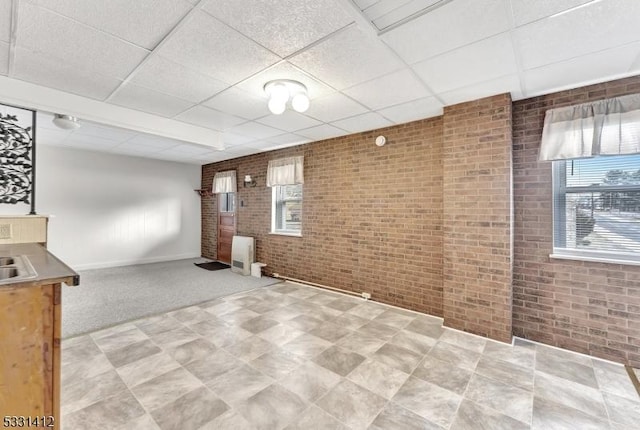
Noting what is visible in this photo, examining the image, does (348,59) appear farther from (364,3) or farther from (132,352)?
(132,352)

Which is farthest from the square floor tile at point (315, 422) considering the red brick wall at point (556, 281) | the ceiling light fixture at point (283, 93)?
the ceiling light fixture at point (283, 93)

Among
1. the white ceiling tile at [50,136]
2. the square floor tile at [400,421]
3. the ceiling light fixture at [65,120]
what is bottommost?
the square floor tile at [400,421]

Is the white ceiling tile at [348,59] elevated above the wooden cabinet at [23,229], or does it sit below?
above

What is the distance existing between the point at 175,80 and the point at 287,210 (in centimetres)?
326

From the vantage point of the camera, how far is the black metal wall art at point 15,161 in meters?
2.91

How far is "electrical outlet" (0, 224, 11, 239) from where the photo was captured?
2.80 m

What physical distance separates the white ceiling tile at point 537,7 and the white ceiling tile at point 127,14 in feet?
6.64

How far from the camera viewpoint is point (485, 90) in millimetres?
2809

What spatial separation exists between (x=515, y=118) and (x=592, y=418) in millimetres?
2719

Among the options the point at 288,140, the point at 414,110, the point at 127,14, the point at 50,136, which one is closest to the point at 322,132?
the point at 288,140

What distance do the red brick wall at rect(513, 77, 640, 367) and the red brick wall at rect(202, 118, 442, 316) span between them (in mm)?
850

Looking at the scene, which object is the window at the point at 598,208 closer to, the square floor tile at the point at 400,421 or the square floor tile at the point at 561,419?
the square floor tile at the point at 561,419

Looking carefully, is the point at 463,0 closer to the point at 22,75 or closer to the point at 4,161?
the point at 22,75

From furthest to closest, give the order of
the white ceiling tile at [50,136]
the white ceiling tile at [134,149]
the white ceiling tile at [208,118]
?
the white ceiling tile at [134,149], the white ceiling tile at [50,136], the white ceiling tile at [208,118]
